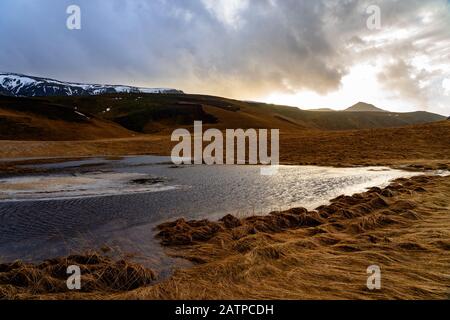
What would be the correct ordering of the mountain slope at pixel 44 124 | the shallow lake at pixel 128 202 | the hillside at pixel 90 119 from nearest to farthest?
the shallow lake at pixel 128 202 < the mountain slope at pixel 44 124 < the hillside at pixel 90 119

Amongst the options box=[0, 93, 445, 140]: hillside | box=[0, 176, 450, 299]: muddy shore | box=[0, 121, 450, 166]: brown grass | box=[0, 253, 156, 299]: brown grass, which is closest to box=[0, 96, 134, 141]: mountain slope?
box=[0, 93, 445, 140]: hillside

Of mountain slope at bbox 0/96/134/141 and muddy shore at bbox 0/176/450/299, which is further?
mountain slope at bbox 0/96/134/141

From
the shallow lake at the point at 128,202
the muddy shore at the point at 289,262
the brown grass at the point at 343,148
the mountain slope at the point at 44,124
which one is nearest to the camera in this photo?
the muddy shore at the point at 289,262

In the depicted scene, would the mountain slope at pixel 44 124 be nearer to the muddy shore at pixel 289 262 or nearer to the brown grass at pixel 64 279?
the muddy shore at pixel 289 262

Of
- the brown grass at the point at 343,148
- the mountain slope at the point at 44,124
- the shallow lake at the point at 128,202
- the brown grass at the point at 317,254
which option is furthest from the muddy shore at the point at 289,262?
the mountain slope at the point at 44,124

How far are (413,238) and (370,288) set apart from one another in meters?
4.12

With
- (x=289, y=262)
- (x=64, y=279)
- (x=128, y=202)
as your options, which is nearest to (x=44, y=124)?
(x=128, y=202)

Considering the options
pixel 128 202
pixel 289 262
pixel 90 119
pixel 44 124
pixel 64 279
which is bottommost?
pixel 64 279

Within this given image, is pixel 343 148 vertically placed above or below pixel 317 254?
above

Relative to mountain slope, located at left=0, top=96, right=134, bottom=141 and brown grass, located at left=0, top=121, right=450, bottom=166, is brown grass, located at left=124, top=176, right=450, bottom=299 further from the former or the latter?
mountain slope, located at left=0, top=96, right=134, bottom=141

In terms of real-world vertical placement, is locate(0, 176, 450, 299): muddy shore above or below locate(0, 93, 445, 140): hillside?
below

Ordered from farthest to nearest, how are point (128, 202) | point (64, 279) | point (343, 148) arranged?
1. point (343, 148)
2. point (128, 202)
3. point (64, 279)

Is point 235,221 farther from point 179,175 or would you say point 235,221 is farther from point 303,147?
point 303,147

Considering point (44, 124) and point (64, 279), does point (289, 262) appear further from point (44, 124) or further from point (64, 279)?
point (44, 124)
